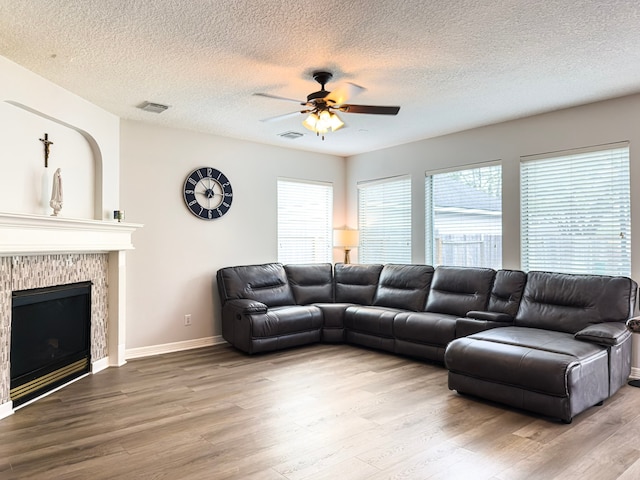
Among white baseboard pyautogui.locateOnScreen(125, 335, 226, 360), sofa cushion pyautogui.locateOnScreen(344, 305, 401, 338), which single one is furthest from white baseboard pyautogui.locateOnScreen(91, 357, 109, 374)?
sofa cushion pyautogui.locateOnScreen(344, 305, 401, 338)

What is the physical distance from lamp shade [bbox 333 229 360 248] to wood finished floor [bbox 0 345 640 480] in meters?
2.57

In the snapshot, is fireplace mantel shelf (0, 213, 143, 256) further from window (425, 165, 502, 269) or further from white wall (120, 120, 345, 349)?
window (425, 165, 502, 269)

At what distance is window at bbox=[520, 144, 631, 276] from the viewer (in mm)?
4211

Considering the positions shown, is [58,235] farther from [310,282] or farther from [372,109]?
[310,282]

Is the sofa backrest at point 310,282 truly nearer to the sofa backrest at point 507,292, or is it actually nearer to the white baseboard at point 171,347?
the white baseboard at point 171,347

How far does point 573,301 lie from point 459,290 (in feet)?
3.85

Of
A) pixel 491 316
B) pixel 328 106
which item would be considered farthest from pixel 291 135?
pixel 491 316

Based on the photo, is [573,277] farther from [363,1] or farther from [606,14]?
[363,1]

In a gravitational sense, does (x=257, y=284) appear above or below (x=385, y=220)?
below

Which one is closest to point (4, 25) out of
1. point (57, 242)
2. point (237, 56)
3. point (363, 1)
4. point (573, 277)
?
point (237, 56)

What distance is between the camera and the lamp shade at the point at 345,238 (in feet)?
21.3

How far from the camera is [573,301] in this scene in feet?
13.2

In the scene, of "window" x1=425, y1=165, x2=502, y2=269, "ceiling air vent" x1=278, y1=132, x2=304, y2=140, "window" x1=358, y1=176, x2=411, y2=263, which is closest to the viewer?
"window" x1=425, y1=165, x2=502, y2=269

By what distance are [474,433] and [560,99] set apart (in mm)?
3131
